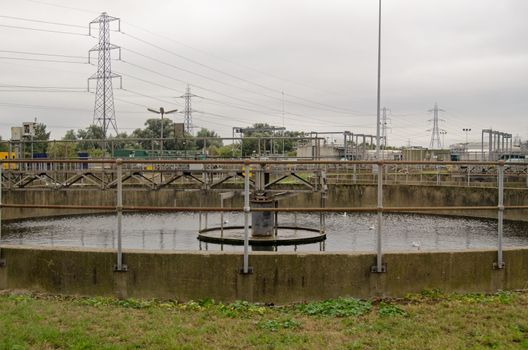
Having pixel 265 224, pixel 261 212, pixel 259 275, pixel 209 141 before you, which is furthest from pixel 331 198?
pixel 209 141

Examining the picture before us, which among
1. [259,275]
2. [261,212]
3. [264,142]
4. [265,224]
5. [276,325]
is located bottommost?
[265,224]

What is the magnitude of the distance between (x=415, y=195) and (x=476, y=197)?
309 centimetres

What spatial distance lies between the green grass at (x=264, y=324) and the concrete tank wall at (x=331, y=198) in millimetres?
21302

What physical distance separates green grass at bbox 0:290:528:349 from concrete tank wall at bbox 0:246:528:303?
0.53 metres

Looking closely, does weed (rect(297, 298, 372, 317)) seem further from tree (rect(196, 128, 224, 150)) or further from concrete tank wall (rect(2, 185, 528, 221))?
concrete tank wall (rect(2, 185, 528, 221))

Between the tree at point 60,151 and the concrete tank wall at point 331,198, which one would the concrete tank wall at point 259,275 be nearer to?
the concrete tank wall at point 331,198

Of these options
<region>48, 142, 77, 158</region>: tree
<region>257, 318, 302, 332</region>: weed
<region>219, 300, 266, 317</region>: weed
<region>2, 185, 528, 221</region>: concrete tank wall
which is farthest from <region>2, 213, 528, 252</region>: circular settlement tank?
<region>48, 142, 77, 158</region>: tree

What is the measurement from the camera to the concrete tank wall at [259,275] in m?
7.30

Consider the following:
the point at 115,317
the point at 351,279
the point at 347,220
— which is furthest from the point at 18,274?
the point at 347,220

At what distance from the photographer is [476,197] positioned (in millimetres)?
27422

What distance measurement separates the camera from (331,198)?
95.3ft

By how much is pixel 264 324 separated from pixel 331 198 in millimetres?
23858

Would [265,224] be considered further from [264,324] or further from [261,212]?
[264,324]

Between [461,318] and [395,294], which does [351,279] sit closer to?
[395,294]
